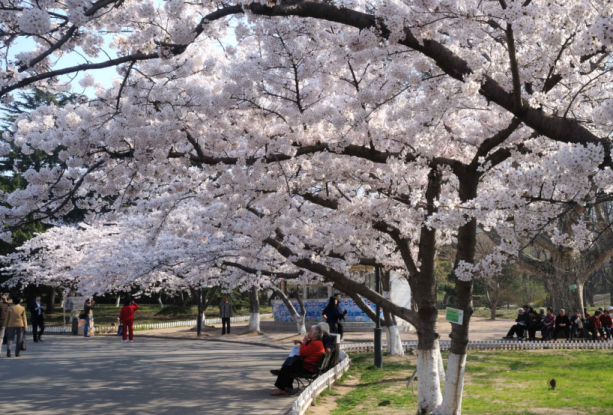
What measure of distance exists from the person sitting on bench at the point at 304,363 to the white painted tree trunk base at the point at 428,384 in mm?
2305

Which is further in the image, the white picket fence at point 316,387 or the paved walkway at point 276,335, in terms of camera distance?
the paved walkway at point 276,335

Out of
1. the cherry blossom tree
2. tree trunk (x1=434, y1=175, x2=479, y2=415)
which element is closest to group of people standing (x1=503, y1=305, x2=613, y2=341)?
the cherry blossom tree

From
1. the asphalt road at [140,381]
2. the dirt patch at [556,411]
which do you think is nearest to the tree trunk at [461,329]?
the dirt patch at [556,411]

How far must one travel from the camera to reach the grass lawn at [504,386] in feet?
30.5

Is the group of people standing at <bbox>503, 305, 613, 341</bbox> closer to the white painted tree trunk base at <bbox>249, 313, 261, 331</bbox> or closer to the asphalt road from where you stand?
the asphalt road

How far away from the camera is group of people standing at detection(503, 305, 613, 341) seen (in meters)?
21.0

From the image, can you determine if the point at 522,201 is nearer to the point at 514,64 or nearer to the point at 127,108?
the point at 514,64

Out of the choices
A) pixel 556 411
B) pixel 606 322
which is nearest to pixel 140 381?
pixel 556 411

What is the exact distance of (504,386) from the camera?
Result: 1151 cm

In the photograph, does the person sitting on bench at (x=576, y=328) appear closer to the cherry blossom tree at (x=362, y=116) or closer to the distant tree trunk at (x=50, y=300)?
the cherry blossom tree at (x=362, y=116)

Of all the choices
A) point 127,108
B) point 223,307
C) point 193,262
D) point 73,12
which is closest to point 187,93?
point 127,108

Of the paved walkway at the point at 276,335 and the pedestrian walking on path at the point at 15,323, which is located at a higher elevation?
the pedestrian walking on path at the point at 15,323

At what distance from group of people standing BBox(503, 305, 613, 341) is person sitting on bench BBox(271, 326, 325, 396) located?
41.7 feet

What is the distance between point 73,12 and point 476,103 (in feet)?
16.2
